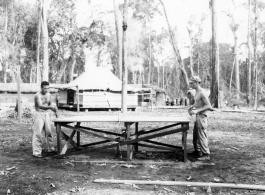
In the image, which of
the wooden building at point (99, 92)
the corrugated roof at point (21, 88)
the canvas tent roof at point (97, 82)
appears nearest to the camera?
the wooden building at point (99, 92)

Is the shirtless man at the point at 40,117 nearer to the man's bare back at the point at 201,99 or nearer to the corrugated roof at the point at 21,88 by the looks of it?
the man's bare back at the point at 201,99

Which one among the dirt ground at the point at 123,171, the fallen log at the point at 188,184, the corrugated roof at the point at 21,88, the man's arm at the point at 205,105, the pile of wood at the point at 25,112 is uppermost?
the corrugated roof at the point at 21,88

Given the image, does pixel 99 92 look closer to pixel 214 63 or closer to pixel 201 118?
pixel 214 63

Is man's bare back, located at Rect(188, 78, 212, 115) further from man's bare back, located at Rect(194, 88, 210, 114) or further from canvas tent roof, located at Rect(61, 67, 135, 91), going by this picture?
canvas tent roof, located at Rect(61, 67, 135, 91)

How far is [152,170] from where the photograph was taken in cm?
540

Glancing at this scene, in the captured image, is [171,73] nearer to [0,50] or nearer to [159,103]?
[159,103]

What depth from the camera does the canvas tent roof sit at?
81.1ft

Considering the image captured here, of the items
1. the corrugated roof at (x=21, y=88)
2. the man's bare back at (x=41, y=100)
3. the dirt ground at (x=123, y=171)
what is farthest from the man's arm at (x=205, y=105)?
the corrugated roof at (x=21, y=88)

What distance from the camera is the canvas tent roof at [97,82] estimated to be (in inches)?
973

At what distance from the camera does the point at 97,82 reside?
2514 cm

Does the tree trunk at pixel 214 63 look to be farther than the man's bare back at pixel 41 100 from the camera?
Yes

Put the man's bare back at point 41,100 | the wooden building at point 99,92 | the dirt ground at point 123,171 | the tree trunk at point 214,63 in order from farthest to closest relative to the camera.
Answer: the wooden building at point 99,92
the tree trunk at point 214,63
the man's bare back at point 41,100
the dirt ground at point 123,171

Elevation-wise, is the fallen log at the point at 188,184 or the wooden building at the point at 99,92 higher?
the wooden building at the point at 99,92

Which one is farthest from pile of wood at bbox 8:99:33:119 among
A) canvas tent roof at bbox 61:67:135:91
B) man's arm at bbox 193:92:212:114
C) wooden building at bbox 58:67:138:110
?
man's arm at bbox 193:92:212:114
